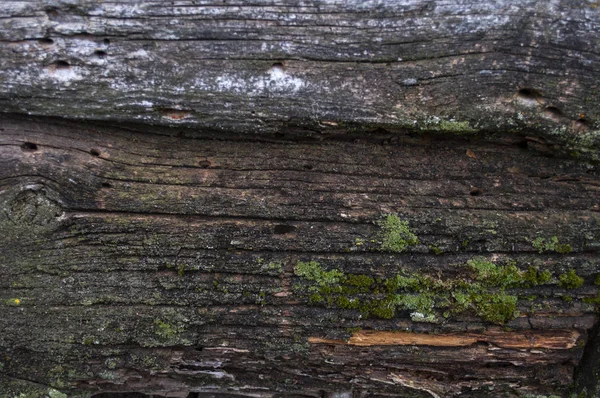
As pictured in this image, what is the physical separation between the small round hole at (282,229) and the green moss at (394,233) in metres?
0.58

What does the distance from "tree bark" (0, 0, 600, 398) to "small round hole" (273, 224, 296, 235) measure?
3cm

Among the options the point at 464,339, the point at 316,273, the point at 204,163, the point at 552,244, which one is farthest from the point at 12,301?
the point at 552,244

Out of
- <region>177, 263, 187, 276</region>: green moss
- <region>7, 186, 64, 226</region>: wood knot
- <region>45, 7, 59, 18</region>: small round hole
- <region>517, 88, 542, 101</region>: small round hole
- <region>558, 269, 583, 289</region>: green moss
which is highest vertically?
<region>45, 7, 59, 18</region>: small round hole

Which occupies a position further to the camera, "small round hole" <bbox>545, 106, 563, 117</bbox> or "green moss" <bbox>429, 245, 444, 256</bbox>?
"green moss" <bbox>429, 245, 444, 256</bbox>

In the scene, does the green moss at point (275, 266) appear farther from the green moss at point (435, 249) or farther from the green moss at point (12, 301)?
the green moss at point (12, 301)

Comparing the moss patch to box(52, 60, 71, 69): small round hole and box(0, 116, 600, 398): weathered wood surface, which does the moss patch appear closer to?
box(0, 116, 600, 398): weathered wood surface

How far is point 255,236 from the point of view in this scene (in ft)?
10.1

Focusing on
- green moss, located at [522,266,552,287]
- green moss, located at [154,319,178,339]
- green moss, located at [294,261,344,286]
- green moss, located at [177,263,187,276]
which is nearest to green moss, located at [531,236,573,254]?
green moss, located at [522,266,552,287]

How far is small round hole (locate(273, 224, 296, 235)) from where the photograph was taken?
3.10 m

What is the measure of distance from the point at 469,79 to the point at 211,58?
1525 millimetres

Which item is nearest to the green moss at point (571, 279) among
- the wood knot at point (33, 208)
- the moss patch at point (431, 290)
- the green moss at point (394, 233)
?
the moss patch at point (431, 290)

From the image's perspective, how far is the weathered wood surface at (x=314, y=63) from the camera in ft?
9.00

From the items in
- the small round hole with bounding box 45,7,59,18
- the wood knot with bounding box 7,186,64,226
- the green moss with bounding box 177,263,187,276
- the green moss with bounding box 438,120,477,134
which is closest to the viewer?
the small round hole with bounding box 45,7,59,18

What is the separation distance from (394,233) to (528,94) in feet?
3.78
